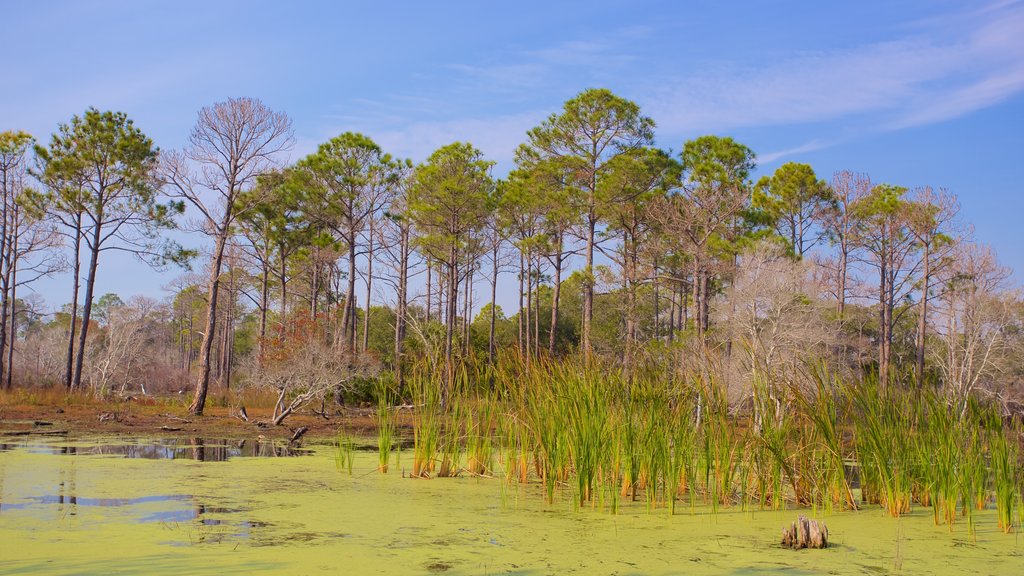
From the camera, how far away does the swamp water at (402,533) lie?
14.8 ft

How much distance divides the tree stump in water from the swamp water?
0.09 metres

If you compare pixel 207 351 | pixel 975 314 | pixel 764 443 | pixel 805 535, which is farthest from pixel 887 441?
pixel 975 314

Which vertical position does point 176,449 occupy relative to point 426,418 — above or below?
below

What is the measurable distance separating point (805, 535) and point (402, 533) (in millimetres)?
2712

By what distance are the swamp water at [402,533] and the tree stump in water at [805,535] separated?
9cm

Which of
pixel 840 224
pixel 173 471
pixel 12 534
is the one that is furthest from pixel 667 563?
pixel 840 224

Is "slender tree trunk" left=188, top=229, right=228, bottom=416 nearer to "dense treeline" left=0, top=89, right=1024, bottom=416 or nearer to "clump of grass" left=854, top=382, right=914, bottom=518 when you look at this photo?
"dense treeline" left=0, top=89, right=1024, bottom=416

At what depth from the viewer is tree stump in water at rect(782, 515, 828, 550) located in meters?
5.17

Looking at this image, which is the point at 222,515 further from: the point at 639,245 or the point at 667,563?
the point at 639,245

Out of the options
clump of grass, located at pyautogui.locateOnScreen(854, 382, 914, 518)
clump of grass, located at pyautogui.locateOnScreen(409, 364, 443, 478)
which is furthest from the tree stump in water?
clump of grass, located at pyautogui.locateOnScreen(409, 364, 443, 478)

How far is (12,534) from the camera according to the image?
498 cm

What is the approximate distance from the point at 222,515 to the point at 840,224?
28582 mm

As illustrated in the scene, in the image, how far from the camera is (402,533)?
17.9 feet

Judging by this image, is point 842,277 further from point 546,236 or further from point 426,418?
point 426,418
